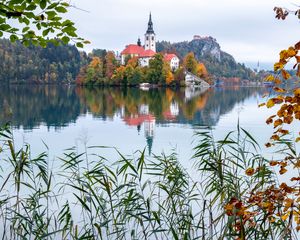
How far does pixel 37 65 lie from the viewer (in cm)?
13162

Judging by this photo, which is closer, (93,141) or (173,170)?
(173,170)

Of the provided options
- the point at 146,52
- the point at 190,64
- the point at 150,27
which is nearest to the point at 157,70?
the point at 190,64

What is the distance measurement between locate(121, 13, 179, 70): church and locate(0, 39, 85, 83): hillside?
1983cm

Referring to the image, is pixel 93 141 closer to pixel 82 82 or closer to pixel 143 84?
pixel 143 84

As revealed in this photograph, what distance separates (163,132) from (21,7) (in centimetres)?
1868

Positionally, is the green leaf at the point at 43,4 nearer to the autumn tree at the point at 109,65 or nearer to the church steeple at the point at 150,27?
the autumn tree at the point at 109,65

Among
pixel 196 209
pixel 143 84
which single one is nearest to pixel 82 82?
pixel 143 84

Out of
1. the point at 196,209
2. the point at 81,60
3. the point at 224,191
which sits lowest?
the point at 196,209

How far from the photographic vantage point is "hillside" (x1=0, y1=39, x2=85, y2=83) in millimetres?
126375

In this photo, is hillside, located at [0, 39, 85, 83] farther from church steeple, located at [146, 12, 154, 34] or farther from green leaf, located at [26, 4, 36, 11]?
green leaf, located at [26, 4, 36, 11]

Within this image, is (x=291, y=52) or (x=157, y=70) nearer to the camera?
(x=291, y=52)

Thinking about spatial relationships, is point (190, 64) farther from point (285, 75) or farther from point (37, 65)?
point (285, 75)

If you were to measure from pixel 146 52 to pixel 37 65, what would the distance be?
37547mm

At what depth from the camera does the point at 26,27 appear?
4344 millimetres
